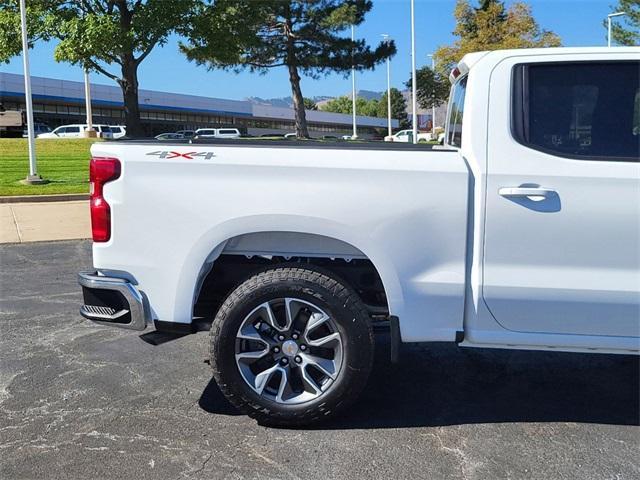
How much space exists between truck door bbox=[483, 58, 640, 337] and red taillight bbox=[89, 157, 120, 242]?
1.99 metres

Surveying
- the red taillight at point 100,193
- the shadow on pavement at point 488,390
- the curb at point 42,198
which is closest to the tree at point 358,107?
the curb at point 42,198

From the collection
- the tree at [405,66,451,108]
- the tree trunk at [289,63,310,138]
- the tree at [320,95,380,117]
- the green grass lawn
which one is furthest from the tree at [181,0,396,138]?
the tree at [320,95,380,117]

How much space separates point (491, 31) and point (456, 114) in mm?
35870

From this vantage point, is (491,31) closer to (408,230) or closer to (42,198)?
(42,198)

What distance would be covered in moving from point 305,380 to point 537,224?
146 cm

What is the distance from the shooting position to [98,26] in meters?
18.0

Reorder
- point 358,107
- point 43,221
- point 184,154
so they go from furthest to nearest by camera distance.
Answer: point 358,107
point 43,221
point 184,154

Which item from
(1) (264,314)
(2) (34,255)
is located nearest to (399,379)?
(1) (264,314)

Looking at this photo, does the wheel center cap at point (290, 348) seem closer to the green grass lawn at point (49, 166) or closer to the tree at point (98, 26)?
the green grass lawn at point (49, 166)

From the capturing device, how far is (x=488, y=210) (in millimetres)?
3115

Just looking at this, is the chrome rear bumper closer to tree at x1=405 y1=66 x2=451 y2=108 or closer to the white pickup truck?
the white pickup truck

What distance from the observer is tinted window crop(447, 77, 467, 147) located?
3.73m

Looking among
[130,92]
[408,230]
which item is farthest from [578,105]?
[130,92]

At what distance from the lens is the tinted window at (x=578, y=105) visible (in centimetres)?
315
